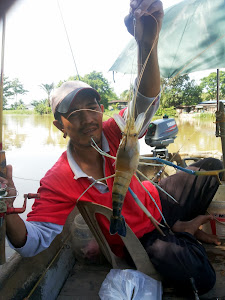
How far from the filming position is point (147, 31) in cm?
145

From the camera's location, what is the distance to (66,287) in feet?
6.23

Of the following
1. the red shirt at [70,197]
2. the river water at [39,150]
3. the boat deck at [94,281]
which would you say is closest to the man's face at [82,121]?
the red shirt at [70,197]

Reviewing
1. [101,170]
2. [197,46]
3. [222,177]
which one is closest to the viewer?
[101,170]

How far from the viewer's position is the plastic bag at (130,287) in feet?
5.36

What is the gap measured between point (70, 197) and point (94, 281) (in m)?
0.76

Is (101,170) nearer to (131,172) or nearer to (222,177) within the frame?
(131,172)

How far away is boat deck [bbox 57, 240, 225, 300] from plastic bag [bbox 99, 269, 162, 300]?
12cm

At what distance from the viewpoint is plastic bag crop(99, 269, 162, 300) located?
1635 mm

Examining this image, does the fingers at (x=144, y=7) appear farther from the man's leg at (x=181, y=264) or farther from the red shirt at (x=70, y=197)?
the man's leg at (x=181, y=264)

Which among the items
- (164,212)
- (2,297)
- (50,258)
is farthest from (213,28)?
(2,297)

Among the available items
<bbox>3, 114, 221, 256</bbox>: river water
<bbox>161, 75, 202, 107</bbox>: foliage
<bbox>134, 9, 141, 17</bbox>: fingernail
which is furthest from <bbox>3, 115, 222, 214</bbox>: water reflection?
<bbox>134, 9, 141, 17</bbox>: fingernail

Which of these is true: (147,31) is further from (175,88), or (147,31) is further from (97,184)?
(175,88)

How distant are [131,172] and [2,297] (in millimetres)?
977

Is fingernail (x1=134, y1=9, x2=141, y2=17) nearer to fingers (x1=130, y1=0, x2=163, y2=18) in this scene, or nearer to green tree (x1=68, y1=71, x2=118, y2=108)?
fingers (x1=130, y1=0, x2=163, y2=18)
